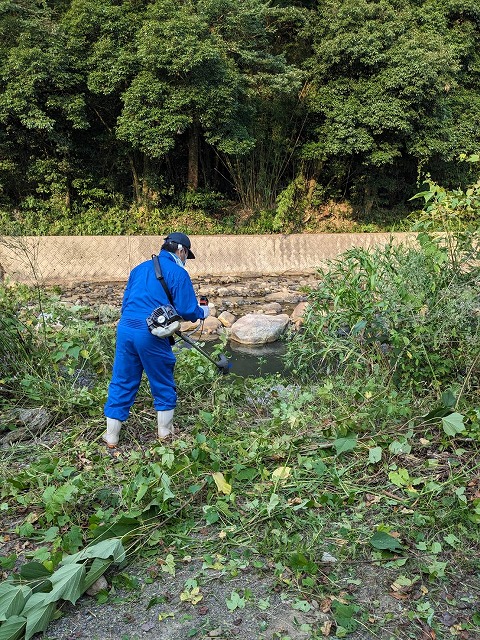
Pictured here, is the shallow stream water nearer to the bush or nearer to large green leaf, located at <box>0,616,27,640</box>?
the bush

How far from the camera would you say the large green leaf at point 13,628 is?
219 cm

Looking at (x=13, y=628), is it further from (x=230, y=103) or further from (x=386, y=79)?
(x=386, y=79)

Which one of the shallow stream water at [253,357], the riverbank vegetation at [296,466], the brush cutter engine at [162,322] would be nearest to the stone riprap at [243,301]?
the shallow stream water at [253,357]

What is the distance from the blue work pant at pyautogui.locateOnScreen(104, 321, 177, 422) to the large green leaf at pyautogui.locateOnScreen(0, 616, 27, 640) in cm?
168

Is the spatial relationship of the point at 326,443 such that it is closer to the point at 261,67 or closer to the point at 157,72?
the point at 157,72

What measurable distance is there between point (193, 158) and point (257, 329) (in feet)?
27.7

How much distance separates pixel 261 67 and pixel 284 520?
43.4 ft

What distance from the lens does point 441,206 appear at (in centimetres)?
436

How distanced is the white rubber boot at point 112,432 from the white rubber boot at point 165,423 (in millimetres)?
268

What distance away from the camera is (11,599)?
2281 millimetres

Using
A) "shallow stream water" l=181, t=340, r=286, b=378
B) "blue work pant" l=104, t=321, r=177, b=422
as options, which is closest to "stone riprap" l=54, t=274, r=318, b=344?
"shallow stream water" l=181, t=340, r=286, b=378

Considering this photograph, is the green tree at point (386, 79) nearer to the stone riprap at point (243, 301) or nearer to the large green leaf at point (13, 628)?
the stone riprap at point (243, 301)

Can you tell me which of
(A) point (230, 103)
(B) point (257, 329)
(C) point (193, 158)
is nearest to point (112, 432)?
(B) point (257, 329)

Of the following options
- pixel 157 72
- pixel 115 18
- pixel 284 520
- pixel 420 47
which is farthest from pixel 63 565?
pixel 420 47
